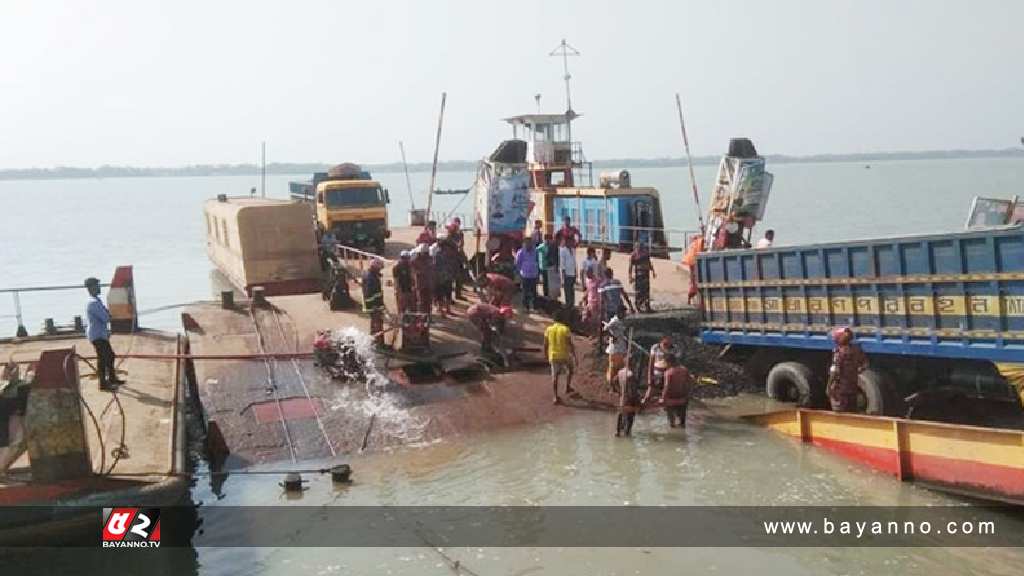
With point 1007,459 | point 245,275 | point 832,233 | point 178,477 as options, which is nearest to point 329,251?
point 245,275

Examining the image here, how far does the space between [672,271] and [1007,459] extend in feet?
44.9

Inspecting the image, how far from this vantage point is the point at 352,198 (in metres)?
30.5

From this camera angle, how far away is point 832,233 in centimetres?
5812

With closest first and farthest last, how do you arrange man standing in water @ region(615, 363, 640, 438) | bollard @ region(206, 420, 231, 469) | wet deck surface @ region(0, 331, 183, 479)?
wet deck surface @ region(0, 331, 183, 479) < bollard @ region(206, 420, 231, 469) < man standing in water @ region(615, 363, 640, 438)

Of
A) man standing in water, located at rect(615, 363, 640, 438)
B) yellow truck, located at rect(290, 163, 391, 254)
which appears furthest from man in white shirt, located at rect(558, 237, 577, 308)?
yellow truck, located at rect(290, 163, 391, 254)

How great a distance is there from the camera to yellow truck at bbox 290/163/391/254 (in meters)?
30.0

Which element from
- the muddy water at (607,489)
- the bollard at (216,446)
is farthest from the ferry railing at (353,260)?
the muddy water at (607,489)

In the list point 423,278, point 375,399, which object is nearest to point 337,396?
point 375,399

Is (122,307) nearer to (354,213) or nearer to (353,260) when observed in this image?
(353,260)

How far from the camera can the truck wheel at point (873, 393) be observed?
11.9 metres

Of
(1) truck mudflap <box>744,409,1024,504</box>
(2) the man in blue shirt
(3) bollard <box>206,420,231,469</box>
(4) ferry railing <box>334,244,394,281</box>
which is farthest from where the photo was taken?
(4) ferry railing <box>334,244,394,281</box>

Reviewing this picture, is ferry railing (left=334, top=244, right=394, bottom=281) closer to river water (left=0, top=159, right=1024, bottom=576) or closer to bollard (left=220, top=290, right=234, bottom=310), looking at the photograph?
bollard (left=220, top=290, right=234, bottom=310)

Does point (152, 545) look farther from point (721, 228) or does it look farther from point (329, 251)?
point (329, 251)

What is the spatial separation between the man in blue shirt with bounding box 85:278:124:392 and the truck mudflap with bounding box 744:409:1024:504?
990 centimetres
